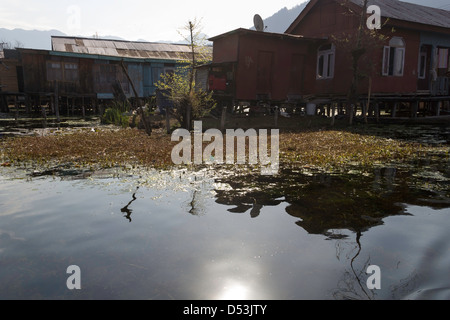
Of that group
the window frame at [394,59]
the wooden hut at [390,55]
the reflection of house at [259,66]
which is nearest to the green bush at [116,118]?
the reflection of house at [259,66]

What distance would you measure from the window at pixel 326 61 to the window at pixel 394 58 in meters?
2.78

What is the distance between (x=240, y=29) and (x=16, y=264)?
53.7 feet

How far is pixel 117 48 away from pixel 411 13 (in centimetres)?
2138

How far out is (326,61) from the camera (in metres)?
20.0

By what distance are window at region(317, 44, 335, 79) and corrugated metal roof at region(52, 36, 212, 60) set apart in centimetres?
1055

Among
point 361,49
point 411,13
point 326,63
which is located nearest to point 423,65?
point 411,13

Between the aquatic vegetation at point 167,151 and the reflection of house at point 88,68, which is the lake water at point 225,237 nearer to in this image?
the aquatic vegetation at point 167,151

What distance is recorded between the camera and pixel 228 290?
2955 millimetres

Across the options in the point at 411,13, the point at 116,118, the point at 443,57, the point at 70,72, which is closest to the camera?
the point at 116,118

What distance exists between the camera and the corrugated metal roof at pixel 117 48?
26.7 m

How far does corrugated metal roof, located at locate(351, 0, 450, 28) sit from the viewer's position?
17.6 m

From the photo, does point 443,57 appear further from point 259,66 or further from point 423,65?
point 259,66
